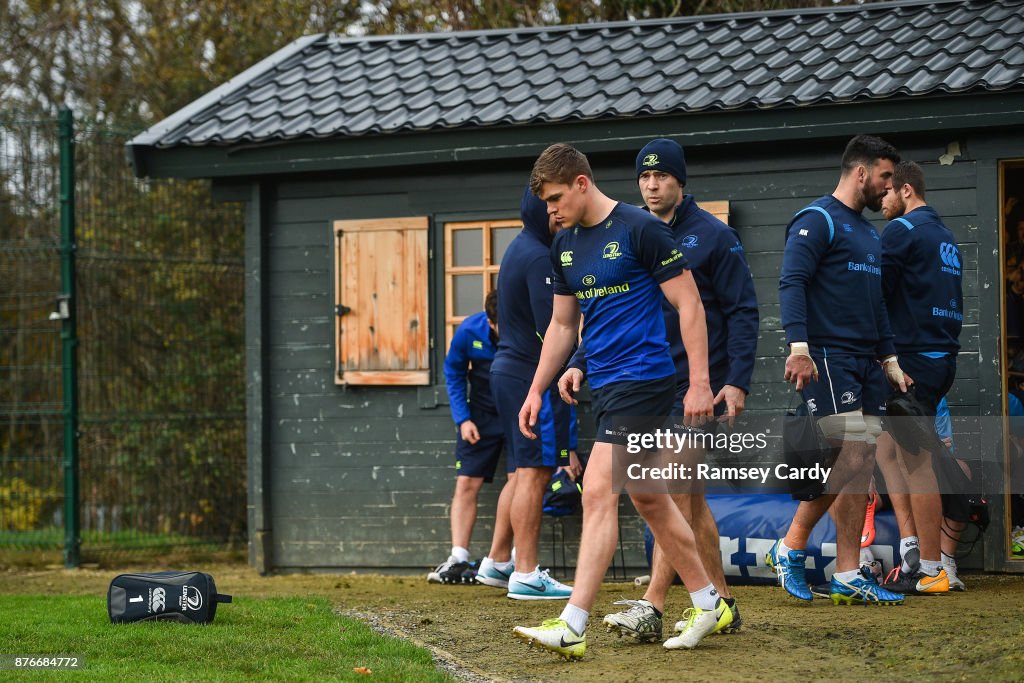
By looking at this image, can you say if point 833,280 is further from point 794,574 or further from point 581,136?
point 581,136

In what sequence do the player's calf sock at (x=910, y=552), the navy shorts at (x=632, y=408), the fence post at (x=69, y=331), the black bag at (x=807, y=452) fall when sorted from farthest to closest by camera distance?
the fence post at (x=69, y=331) → the player's calf sock at (x=910, y=552) → the black bag at (x=807, y=452) → the navy shorts at (x=632, y=408)

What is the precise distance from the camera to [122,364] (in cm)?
1108

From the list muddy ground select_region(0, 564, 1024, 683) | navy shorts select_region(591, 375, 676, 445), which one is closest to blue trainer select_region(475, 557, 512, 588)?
muddy ground select_region(0, 564, 1024, 683)

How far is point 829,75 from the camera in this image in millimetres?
8891

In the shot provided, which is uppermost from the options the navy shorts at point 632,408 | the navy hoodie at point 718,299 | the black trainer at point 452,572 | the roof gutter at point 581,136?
the roof gutter at point 581,136

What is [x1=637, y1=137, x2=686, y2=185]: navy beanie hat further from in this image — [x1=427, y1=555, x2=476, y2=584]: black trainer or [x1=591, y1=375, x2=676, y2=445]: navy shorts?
[x1=427, y1=555, x2=476, y2=584]: black trainer

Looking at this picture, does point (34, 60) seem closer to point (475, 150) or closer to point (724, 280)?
point (475, 150)

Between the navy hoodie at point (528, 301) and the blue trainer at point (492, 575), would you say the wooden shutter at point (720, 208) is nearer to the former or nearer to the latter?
the navy hoodie at point (528, 301)

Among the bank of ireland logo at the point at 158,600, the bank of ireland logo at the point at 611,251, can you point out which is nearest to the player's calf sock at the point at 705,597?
the bank of ireland logo at the point at 611,251

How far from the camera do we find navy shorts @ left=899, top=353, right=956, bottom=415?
7.46 metres

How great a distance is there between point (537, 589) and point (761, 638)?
74.3 inches

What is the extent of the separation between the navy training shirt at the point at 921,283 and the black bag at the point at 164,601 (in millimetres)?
3796

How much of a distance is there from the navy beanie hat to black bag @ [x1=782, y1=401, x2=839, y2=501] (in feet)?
4.42

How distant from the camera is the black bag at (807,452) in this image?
21.9 feet
